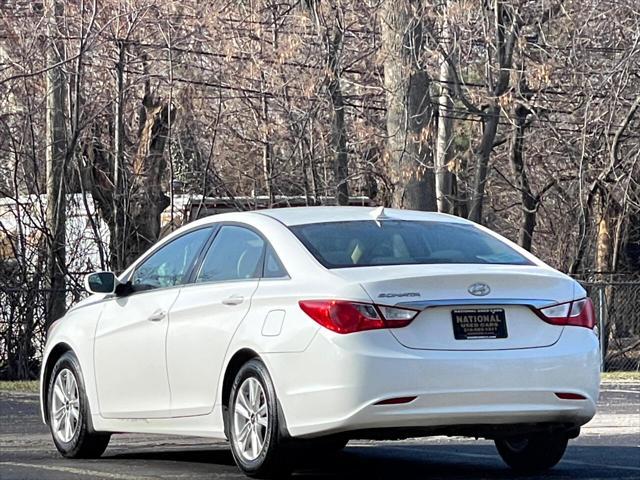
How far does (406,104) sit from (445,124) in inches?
264

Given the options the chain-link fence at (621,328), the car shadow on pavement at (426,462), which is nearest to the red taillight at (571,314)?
the car shadow on pavement at (426,462)

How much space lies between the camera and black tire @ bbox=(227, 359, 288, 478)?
8266 mm

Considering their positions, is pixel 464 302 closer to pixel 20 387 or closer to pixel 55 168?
pixel 20 387

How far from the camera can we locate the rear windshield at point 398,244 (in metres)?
8.70

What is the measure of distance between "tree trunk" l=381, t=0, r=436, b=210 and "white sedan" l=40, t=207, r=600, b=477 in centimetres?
1318

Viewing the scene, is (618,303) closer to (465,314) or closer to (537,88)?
(537,88)

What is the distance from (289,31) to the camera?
79.3 feet

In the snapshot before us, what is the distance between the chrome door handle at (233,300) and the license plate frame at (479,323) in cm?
138

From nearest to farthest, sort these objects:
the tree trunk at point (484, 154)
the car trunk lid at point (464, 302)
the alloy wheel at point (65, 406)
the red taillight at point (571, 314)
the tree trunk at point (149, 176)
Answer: the car trunk lid at point (464, 302), the red taillight at point (571, 314), the alloy wheel at point (65, 406), the tree trunk at point (149, 176), the tree trunk at point (484, 154)

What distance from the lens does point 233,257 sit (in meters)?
9.27

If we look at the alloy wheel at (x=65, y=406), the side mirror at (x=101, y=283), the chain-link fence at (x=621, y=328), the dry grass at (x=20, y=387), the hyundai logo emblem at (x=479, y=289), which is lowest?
the chain-link fence at (x=621, y=328)

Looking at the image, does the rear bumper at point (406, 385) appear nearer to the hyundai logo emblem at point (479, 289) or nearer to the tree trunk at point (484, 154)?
the hyundai logo emblem at point (479, 289)

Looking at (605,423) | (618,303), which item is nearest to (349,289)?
(605,423)

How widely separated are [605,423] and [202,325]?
4896mm
